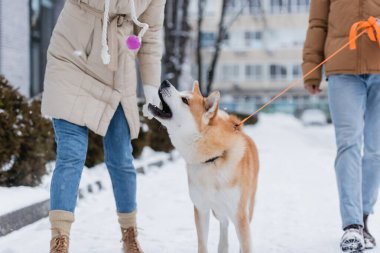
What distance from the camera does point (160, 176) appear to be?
9.49 m

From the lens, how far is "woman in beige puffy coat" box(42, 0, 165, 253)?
135 inches

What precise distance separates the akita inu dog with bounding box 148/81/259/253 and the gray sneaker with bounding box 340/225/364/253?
2.69 ft

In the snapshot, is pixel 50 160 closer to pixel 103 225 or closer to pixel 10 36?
pixel 103 225

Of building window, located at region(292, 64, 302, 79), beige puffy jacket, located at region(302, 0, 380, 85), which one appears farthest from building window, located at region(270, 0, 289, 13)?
beige puffy jacket, located at region(302, 0, 380, 85)

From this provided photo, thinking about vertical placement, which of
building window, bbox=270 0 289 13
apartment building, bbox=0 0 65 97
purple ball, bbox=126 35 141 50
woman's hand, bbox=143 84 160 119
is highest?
building window, bbox=270 0 289 13

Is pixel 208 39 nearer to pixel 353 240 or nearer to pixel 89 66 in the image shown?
pixel 353 240

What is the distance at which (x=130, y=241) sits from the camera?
3.81m

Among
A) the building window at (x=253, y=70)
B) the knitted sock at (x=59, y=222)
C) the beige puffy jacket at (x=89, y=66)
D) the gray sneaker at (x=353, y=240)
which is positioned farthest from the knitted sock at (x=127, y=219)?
the building window at (x=253, y=70)

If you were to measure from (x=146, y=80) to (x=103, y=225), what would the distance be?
190 cm

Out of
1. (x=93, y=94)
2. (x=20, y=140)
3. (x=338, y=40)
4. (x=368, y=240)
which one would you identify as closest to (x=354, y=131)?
(x=338, y=40)

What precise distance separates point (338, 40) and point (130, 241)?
6.97ft

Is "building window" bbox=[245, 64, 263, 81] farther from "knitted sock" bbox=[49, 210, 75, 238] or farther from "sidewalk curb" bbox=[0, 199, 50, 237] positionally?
"knitted sock" bbox=[49, 210, 75, 238]

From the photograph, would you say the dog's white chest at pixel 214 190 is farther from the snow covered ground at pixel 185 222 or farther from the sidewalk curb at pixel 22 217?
the sidewalk curb at pixel 22 217

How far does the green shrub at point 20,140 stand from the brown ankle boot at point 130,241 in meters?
2.17
